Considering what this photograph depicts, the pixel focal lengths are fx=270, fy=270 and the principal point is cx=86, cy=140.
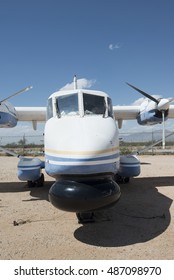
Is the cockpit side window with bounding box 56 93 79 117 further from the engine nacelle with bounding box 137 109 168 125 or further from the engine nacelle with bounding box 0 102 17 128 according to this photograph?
the engine nacelle with bounding box 137 109 168 125

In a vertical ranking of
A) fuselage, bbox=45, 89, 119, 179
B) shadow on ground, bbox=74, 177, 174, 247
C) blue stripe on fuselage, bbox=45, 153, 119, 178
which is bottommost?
shadow on ground, bbox=74, 177, 174, 247

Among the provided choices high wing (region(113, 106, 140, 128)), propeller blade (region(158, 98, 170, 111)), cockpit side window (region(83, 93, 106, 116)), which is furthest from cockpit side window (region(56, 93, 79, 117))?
high wing (region(113, 106, 140, 128))

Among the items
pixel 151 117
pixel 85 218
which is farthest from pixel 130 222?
pixel 151 117

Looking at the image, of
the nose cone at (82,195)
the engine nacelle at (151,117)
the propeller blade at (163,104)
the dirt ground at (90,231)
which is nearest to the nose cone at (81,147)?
the nose cone at (82,195)

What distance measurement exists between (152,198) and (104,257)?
14.5 ft

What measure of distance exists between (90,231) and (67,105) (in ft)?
9.85

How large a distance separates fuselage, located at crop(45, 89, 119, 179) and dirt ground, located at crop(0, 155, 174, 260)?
1.30 m

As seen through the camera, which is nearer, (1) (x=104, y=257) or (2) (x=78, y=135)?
(1) (x=104, y=257)

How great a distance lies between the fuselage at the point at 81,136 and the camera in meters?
5.02

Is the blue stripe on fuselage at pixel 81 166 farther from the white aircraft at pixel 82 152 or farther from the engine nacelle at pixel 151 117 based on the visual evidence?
the engine nacelle at pixel 151 117

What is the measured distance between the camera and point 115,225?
239 inches

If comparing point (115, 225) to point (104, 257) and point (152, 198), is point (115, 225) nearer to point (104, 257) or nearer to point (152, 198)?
point (104, 257)

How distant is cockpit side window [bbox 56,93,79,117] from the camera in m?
6.44

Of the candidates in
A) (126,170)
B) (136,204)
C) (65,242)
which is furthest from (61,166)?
(126,170)
